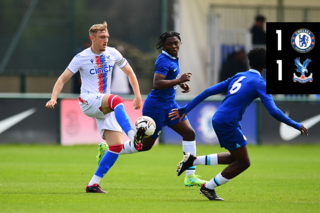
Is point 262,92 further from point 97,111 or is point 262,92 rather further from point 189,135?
point 97,111

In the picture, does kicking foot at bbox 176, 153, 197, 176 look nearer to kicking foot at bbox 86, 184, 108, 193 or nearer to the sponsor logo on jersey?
kicking foot at bbox 86, 184, 108, 193

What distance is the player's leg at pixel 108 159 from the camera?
6748mm

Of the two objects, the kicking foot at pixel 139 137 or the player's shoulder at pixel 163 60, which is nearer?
the kicking foot at pixel 139 137

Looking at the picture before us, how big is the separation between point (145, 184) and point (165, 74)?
5.48 feet

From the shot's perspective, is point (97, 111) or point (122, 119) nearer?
point (122, 119)

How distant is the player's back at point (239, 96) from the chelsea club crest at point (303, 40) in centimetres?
997

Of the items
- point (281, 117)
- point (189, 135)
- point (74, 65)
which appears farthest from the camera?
point (189, 135)

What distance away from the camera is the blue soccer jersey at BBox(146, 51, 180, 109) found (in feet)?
24.1

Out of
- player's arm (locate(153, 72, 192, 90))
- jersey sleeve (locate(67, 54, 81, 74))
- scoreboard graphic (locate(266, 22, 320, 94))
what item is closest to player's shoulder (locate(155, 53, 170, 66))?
player's arm (locate(153, 72, 192, 90))

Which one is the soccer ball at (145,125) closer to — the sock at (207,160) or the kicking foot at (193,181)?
the sock at (207,160)

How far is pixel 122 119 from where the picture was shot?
6484 mm

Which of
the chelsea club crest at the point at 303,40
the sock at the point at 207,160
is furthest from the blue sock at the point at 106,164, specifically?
the chelsea club crest at the point at 303,40

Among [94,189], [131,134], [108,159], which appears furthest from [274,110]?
[94,189]

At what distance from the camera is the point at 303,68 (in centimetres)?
1580
